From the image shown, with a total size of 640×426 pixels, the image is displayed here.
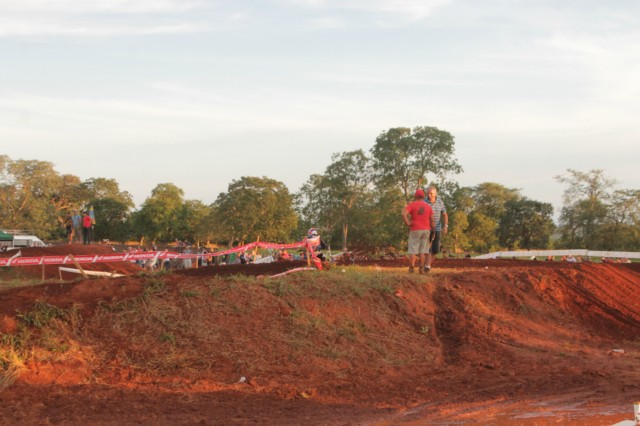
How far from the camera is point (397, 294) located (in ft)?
40.5

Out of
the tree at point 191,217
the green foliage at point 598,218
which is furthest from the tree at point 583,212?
the tree at point 191,217

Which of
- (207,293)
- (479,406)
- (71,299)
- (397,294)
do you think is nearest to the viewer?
(479,406)

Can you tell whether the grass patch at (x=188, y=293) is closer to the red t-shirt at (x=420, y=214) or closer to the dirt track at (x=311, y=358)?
the dirt track at (x=311, y=358)

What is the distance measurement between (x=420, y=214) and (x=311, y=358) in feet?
19.1

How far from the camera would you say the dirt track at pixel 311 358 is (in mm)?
7289

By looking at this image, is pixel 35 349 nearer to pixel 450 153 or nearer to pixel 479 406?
pixel 479 406

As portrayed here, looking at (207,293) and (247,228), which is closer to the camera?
(207,293)

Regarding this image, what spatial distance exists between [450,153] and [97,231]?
184ft

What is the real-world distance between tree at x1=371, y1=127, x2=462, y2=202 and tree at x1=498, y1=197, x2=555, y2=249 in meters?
24.4

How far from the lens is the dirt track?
7.29 m

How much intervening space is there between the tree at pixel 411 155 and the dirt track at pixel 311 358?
4379 cm

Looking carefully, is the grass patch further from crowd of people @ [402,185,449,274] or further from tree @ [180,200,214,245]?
tree @ [180,200,214,245]

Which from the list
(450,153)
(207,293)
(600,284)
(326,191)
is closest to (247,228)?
(326,191)

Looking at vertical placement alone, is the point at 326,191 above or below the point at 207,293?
above
